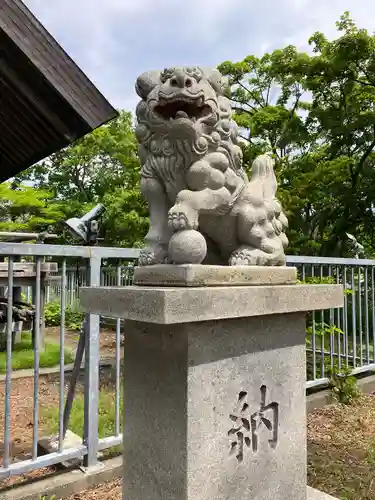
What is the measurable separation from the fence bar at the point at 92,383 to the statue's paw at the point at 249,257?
1158mm

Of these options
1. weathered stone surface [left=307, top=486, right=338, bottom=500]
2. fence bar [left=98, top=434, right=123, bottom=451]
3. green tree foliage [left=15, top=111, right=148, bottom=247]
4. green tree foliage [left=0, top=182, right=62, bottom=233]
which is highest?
green tree foliage [left=15, top=111, right=148, bottom=247]

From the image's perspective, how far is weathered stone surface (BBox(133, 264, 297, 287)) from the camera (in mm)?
1708

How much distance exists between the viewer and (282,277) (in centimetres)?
204

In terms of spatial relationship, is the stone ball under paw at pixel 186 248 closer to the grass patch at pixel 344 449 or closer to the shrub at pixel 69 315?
the grass patch at pixel 344 449

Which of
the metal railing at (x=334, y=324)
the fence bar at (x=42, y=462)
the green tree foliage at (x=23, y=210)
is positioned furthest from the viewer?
the green tree foliage at (x=23, y=210)

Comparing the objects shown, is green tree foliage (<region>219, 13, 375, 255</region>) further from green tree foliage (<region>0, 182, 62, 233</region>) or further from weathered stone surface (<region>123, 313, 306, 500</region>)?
green tree foliage (<region>0, 182, 62, 233</region>)

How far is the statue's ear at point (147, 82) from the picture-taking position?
1.89 meters

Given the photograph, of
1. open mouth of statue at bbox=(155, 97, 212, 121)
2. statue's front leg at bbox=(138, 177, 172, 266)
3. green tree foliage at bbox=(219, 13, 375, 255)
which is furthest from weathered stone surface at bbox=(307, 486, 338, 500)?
green tree foliage at bbox=(219, 13, 375, 255)

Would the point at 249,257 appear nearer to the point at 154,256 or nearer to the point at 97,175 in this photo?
the point at 154,256

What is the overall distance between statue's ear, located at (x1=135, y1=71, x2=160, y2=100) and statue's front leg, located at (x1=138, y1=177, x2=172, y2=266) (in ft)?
1.32

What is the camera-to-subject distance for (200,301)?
158cm

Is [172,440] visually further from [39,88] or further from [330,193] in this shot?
[330,193]

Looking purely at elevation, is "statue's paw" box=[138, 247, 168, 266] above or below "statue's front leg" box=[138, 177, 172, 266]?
below

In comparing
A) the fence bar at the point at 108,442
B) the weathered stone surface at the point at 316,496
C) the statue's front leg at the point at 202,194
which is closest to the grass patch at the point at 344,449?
the weathered stone surface at the point at 316,496
